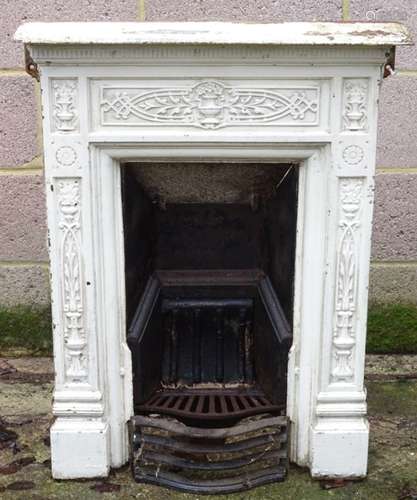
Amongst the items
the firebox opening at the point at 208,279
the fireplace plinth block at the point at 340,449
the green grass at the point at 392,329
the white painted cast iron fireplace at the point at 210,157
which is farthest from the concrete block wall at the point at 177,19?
the fireplace plinth block at the point at 340,449

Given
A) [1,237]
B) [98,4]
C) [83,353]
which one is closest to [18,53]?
[98,4]

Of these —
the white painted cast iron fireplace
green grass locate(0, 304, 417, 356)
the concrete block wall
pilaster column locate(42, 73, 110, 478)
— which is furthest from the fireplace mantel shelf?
green grass locate(0, 304, 417, 356)

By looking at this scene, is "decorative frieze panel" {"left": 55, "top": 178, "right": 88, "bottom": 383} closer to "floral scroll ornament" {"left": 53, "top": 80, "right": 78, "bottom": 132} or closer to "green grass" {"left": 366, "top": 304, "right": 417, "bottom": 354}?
"floral scroll ornament" {"left": 53, "top": 80, "right": 78, "bottom": 132}

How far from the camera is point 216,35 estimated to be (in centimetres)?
183

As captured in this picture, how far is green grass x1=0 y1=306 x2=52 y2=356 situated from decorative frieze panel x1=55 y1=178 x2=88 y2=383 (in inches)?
41.0

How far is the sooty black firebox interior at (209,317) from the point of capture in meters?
2.17

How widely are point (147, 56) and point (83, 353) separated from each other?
875 millimetres

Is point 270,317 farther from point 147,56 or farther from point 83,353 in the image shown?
point 147,56

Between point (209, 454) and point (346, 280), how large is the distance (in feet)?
2.24

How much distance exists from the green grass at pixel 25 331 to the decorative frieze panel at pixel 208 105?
55.5 inches

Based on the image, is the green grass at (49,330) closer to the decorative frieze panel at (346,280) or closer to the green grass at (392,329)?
the green grass at (392,329)

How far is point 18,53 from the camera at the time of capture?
2859 mm

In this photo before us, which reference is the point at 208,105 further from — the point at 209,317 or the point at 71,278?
the point at 209,317

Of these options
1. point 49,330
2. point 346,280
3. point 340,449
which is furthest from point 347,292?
point 49,330
